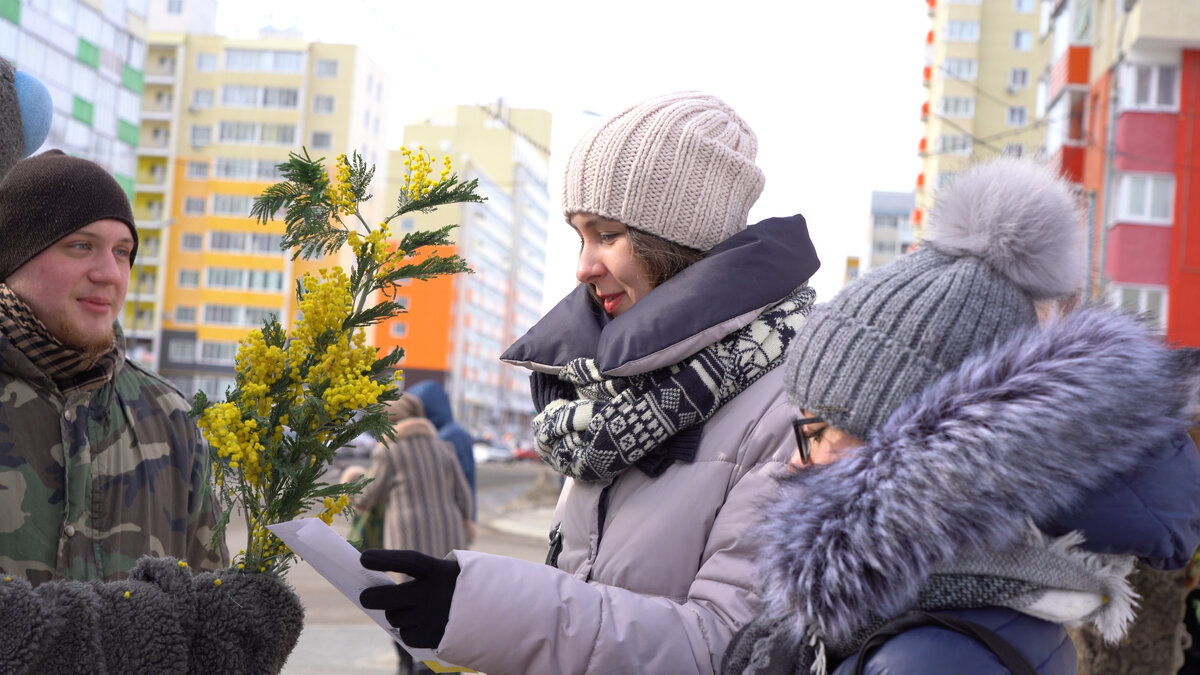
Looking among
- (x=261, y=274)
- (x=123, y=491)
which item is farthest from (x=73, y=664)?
(x=261, y=274)

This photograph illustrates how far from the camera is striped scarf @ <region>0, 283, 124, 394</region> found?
2.87m

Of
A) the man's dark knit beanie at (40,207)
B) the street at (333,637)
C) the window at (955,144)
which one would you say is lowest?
the street at (333,637)

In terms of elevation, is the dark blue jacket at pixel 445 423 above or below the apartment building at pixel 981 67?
below

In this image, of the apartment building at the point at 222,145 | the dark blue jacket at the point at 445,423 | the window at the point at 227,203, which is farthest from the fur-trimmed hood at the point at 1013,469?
the window at the point at 227,203

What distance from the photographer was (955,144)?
202 feet

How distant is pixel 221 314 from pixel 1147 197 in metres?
63.1

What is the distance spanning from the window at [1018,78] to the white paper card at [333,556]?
70767 millimetres

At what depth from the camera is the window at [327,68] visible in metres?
77.9

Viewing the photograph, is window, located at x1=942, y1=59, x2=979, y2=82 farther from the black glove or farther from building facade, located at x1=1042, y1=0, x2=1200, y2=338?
the black glove

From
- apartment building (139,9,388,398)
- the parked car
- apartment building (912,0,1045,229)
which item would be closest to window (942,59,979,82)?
apartment building (912,0,1045,229)

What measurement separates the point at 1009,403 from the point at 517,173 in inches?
4264

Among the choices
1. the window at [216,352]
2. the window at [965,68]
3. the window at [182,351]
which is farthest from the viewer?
the window at [216,352]

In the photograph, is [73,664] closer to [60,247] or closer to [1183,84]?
[60,247]

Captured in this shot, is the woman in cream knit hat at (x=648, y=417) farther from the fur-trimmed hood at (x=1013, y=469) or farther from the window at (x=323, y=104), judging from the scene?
the window at (x=323, y=104)
